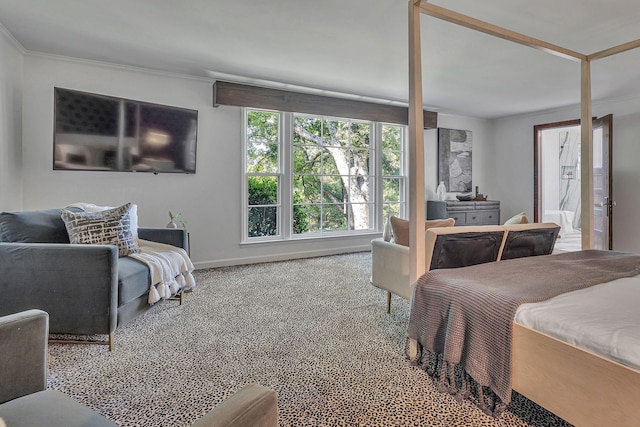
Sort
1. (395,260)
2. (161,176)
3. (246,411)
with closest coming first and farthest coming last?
(246,411) < (395,260) < (161,176)

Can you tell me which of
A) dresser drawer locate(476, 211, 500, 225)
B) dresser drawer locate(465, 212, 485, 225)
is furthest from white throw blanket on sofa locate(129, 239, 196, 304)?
dresser drawer locate(476, 211, 500, 225)

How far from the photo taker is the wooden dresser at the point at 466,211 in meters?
5.56

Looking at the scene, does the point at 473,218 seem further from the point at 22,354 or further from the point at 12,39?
the point at 12,39

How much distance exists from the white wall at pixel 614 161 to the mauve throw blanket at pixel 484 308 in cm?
403

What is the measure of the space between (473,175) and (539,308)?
18.9 feet

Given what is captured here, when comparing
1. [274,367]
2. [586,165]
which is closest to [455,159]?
[586,165]

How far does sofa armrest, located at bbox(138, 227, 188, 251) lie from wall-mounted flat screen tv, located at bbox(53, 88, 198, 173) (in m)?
1.19

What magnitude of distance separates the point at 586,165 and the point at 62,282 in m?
3.93

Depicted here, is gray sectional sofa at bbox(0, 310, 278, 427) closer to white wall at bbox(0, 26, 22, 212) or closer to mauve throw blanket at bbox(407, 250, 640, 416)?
mauve throw blanket at bbox(407, 250, 640, 416)

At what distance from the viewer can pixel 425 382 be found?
1.74 metres

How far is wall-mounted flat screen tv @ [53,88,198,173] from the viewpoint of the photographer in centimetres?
342

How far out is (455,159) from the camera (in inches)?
248

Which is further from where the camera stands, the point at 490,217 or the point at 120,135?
the point at 490,217

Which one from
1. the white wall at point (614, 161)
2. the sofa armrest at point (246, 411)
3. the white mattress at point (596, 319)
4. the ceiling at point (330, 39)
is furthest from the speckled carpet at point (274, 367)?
the white wall at point (614, 161)
